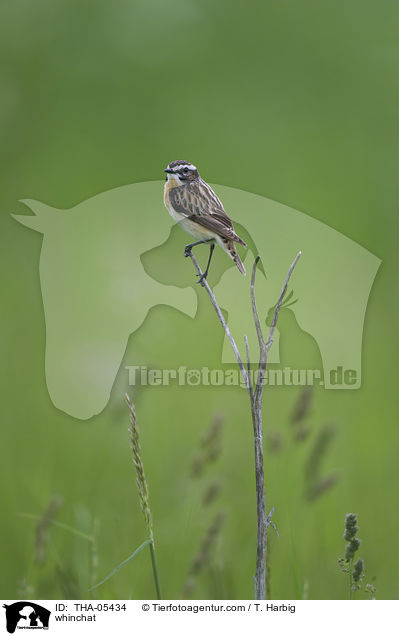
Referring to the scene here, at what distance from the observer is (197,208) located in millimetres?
1361

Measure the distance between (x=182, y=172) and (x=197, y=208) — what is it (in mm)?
91

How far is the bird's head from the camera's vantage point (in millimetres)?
1367

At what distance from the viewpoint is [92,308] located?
2260mm

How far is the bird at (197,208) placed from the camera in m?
1.35

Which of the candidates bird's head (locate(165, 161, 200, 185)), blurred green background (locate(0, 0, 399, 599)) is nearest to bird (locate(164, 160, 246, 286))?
bird's head (locate(165, 161, 200, 185))
